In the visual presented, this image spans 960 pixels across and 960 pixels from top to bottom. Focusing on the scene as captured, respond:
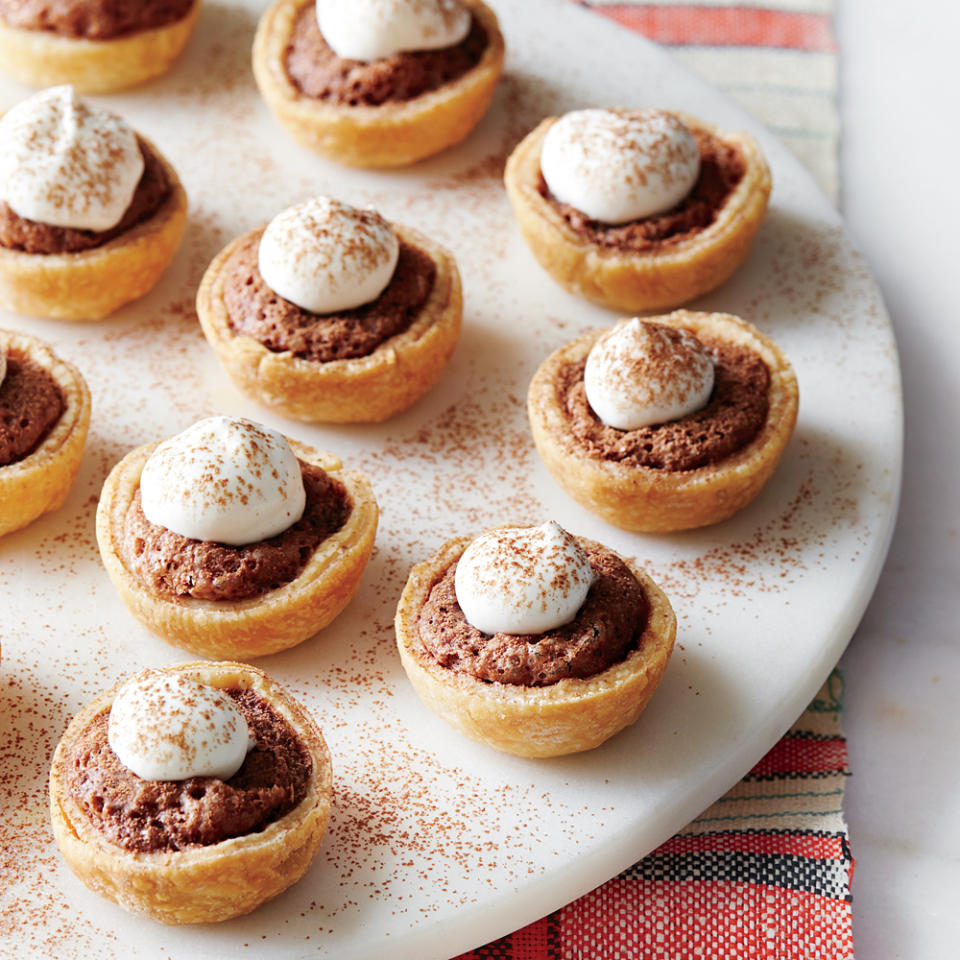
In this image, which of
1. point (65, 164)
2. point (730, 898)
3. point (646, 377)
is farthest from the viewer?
point (65, 164)

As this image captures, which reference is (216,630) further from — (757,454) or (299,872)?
(757,454)

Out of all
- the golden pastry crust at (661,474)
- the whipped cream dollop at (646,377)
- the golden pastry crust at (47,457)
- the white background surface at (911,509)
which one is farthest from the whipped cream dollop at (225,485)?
the white background surface at (911,509)

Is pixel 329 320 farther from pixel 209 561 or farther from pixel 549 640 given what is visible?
pixel 549 640

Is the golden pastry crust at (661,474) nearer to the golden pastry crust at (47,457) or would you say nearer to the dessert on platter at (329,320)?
the dessert on platter at (329,320)

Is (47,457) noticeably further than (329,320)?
No

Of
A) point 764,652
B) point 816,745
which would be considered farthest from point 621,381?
point 816,745

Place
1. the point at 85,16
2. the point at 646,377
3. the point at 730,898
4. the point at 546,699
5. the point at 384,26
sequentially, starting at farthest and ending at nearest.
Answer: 1. the point at 85,16
2. the point at 384,26
3. the point at 646,377
4. the point at 730,898
5. the point at 546,699

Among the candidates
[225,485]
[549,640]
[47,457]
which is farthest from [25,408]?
[549,640]
